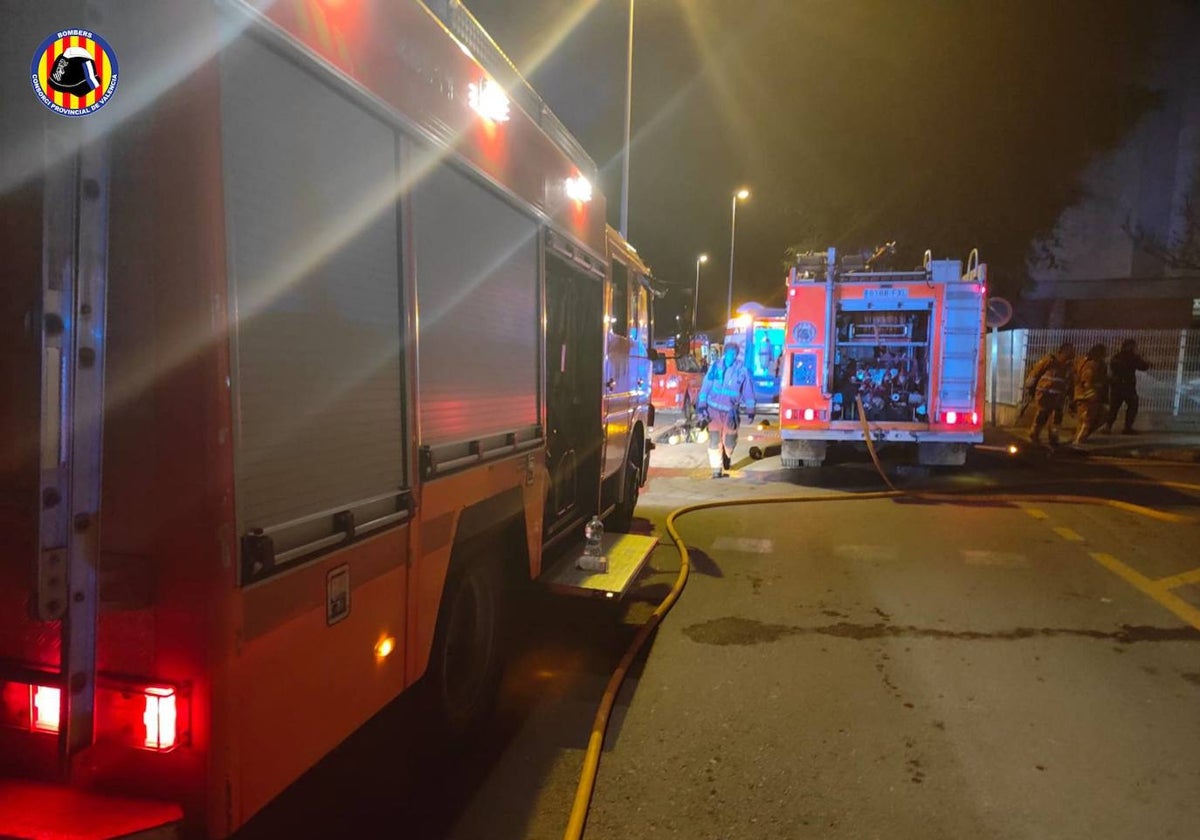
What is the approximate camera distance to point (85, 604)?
65.5 inches

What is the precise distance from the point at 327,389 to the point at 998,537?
7034mm

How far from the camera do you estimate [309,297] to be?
7.09ft

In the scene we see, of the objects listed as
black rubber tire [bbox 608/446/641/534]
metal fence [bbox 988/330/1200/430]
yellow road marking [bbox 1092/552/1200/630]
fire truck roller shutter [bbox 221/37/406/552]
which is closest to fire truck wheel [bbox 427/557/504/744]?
fire truck roller shutter [bbox 221/37/406/552]

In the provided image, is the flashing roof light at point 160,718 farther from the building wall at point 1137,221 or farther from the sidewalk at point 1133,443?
the building wall at point 1137,221

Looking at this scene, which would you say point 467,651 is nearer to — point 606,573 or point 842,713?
point 606,573

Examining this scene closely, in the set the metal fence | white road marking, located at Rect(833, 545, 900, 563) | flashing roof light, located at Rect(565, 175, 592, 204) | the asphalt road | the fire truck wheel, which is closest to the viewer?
the asphalt road

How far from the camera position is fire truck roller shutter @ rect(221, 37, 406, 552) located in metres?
1.90

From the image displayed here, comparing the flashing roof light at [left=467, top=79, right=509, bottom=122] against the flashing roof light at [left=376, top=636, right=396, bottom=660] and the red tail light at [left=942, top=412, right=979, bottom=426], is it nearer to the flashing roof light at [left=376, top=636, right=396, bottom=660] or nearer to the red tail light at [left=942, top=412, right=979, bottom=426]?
the flashing roof light at [left=376, top=636, right=396, bottom=660]

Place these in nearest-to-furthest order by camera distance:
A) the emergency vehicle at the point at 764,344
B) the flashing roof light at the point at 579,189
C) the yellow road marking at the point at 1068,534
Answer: the flashing roof light at the point at 579,189, the yellow road marking at the point at 1068,534, the emergency vehicle at the point at 764,344

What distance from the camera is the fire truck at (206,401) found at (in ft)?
5.48

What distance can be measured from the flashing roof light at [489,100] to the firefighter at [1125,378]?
15.5 m

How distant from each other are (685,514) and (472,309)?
5663 mm

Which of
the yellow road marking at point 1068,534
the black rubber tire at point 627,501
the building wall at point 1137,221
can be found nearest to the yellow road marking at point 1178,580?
the yellow road marking at point 1068,534

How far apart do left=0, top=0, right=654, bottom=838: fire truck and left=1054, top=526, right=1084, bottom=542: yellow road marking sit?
270 inches
